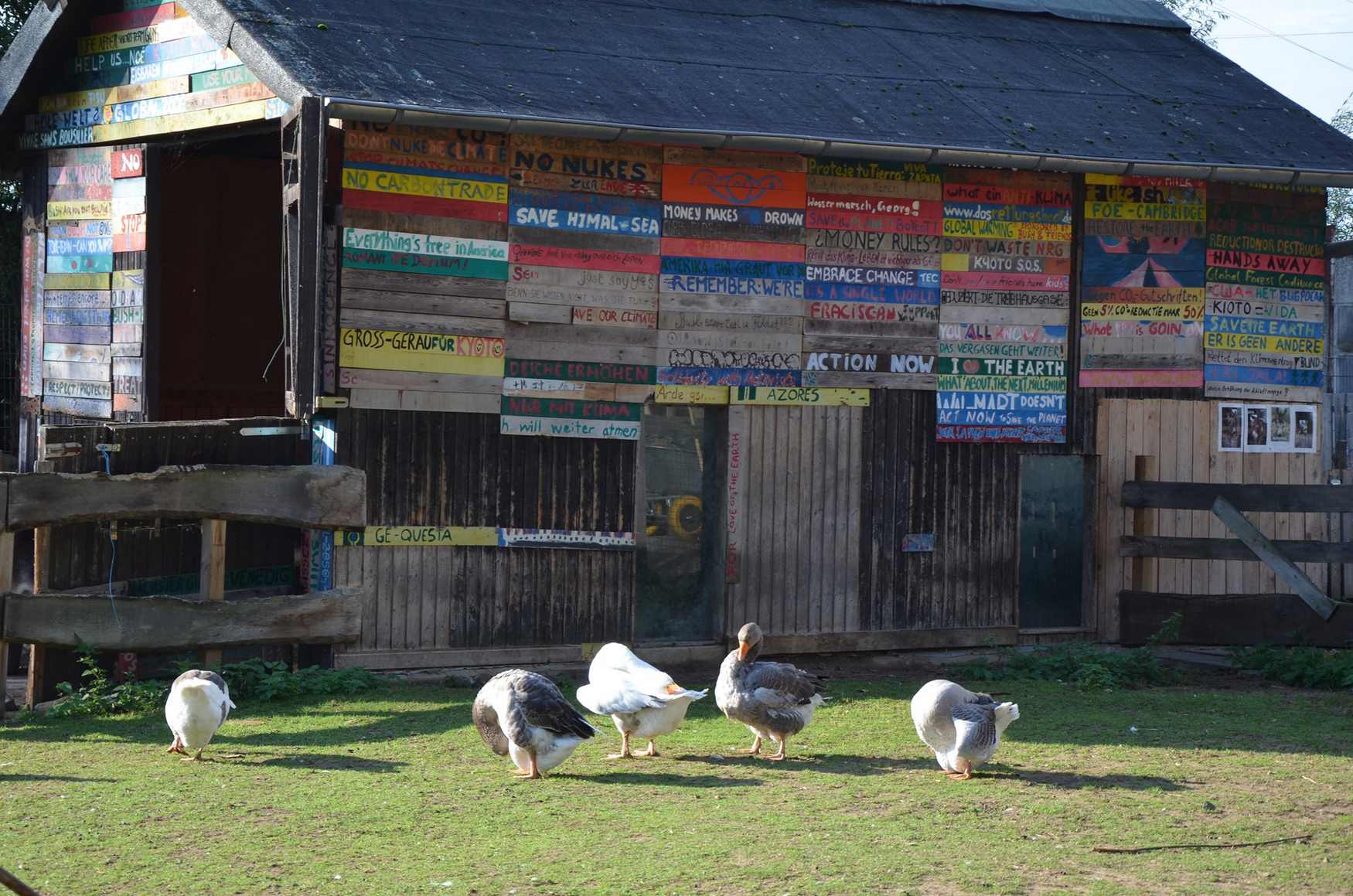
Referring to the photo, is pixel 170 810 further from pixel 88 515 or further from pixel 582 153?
pixel 582 153

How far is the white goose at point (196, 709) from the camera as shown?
9062mm

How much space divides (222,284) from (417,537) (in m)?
5.80

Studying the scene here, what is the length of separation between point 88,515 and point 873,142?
6726 mm

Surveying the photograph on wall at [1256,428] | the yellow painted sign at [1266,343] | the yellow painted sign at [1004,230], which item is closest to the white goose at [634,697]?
the yellow painted sign at [1004,230]

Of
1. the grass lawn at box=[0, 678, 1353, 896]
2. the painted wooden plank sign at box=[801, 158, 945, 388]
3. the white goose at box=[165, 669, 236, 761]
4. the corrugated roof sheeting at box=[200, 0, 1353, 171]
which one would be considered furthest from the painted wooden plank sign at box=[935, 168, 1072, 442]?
the white goose at box=[165, 669, 236, 761]

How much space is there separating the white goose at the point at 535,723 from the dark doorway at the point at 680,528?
4.20 m

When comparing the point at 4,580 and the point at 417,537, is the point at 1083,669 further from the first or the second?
the point at 4,580

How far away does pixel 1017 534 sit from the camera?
47.2 feet

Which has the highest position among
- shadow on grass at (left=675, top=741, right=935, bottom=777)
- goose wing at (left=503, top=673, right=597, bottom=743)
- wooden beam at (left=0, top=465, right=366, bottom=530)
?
wooden beam at (left=0, top=465, right=366, bottom=530)

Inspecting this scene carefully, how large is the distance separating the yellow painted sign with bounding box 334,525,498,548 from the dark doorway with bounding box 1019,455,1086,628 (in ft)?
16.9

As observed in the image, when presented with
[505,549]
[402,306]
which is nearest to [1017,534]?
[505,549]

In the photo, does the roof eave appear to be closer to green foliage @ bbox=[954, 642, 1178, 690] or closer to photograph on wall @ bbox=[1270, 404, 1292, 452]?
photograph on wall @ bbox=[1270, 404, 1292, 452]

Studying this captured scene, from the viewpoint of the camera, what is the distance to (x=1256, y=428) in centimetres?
1505

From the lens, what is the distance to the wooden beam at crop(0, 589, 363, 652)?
10602 millimetres
